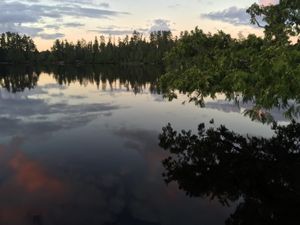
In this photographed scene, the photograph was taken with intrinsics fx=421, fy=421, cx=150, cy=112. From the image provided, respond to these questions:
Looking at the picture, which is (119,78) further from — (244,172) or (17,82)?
(244,172)

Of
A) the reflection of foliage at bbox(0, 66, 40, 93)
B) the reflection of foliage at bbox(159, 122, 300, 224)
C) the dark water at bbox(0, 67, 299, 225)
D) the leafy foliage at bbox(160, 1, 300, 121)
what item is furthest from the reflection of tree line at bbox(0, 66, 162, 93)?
the reflection of foliage at bbox(159, 122, 300, 224)

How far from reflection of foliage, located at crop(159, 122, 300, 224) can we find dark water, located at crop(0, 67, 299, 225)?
63 cm

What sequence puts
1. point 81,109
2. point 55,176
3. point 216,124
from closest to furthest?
point 55,176 < point 216,124 < point 81,109

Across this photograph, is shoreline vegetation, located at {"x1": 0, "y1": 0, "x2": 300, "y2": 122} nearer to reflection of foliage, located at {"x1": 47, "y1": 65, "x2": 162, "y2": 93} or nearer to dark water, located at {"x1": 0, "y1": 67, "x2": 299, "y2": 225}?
dark water, located at {"x1": 0, "y1": 67, "x2": 299, "y2": 225}

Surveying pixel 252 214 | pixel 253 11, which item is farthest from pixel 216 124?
pixel 252 214

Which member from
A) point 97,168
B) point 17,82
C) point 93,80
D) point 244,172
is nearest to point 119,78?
point 93,80

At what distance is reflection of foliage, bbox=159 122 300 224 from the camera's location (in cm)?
1659

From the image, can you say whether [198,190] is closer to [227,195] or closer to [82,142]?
[227,195]

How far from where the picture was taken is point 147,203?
17.4 m

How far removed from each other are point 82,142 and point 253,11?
14.1 meters

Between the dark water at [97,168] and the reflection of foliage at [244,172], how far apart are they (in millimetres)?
625

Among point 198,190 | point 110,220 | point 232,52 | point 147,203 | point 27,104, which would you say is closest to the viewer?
point 110,220

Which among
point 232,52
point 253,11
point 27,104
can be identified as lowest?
point 27,104

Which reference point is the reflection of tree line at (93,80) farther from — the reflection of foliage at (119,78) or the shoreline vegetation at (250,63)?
the shoreline vegetation at (250,63)
